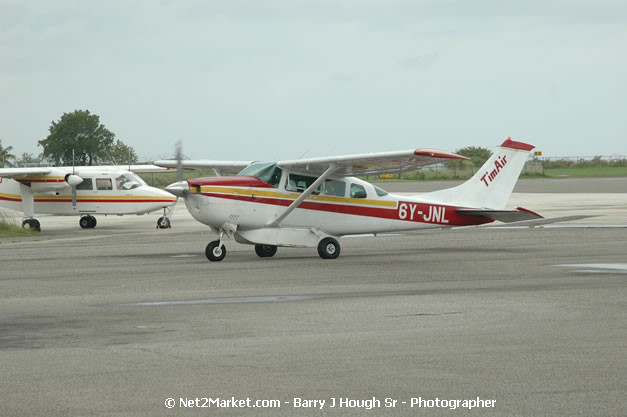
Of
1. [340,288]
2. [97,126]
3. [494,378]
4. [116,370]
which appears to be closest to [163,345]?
[116,370]

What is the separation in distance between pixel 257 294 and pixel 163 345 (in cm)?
424

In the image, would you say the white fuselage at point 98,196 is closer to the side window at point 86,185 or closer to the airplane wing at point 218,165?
the side window at point 86,185

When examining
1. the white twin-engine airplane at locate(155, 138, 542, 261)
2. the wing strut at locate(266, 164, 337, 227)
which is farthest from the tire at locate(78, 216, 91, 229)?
the wing strut at locate(266, 164, 337, 227)

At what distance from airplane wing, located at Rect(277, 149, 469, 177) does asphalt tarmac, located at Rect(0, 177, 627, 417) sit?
194 cm

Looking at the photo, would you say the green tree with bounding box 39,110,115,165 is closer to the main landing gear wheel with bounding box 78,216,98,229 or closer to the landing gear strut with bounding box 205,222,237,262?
the main landing gear wheel with bounding box 78,216,98,229

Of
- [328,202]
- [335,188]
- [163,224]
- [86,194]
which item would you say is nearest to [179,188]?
[328,202]

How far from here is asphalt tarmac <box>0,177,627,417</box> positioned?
6.75 metres

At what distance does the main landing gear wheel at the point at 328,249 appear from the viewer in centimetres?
1928

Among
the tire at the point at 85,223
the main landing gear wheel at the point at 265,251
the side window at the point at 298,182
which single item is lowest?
the tire at the point at 85,223

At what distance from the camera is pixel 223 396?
677 centimetres

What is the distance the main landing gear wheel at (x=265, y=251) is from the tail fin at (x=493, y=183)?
3795 mm

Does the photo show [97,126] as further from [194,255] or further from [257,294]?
[257,294]

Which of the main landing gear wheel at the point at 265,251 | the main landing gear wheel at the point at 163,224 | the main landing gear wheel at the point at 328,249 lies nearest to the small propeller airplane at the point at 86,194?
the main landing gear wheel at the point at 163,224

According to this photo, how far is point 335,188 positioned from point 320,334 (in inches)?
431
